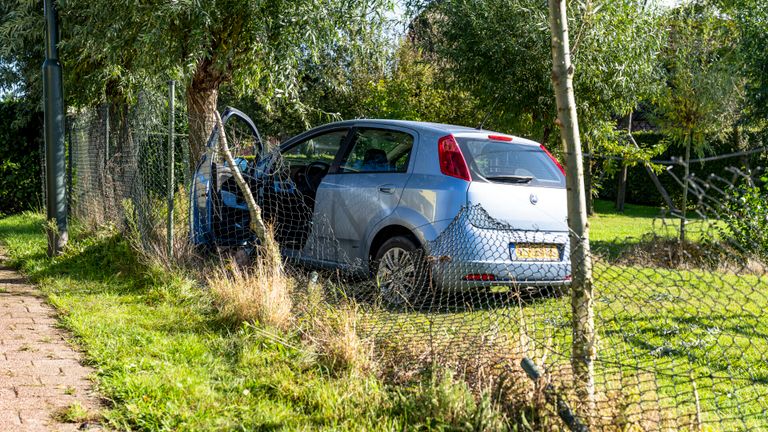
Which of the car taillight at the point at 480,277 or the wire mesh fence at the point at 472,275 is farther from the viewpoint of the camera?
the car taillight at the point at 480,277

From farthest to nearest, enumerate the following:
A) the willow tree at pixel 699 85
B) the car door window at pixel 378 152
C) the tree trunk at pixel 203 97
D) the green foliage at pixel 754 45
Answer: the willow tree at pixel 699 85, the green foliage at pixel 754 45, the tree trunk at pixel 203 97, the car door window at pixel 378 152

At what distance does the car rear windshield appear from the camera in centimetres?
625

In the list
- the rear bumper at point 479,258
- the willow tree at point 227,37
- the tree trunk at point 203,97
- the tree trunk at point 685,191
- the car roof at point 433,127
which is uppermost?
the willow tree at point 227,37

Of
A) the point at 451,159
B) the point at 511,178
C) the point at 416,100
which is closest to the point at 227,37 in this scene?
the point at 451,159

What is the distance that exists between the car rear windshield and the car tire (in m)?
0.84

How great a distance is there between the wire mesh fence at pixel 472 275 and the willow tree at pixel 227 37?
0.67 m

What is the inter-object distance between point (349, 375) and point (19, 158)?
14.3 m

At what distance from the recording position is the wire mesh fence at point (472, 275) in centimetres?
366

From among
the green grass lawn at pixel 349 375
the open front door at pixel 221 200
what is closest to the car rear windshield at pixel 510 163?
the green grass lawn at pixel 349 375

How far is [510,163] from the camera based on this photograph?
6441mm

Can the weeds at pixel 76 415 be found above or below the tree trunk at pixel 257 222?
below

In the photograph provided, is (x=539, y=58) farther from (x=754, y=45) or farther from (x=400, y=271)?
(x=400, y=271)

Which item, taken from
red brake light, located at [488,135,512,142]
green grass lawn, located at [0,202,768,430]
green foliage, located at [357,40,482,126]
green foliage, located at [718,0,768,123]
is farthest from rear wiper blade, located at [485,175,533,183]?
green foliage, located at [357,40,482,126]

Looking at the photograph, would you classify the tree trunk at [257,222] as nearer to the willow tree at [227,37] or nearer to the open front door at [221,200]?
the open front door at [221,200]
